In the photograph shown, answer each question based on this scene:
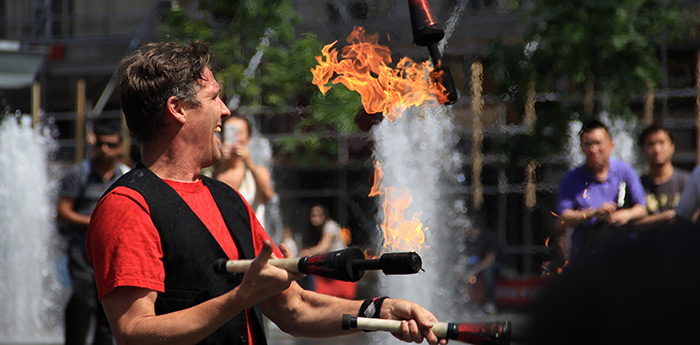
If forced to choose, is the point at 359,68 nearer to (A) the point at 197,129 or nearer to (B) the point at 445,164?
(A) the point at 197,129

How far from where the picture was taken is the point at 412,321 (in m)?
2.17

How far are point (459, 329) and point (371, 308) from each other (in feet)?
1.07

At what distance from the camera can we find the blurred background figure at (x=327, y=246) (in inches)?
359

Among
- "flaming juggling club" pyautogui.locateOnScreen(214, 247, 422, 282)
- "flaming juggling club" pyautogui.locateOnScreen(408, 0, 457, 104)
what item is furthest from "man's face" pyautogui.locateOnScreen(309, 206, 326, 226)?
"flaming juggling club" pyautogui.locateOnScreen(214, 247, 422, 282)

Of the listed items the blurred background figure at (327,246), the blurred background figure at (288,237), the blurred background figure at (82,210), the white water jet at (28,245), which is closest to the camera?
the blurred background figure at (82,210)

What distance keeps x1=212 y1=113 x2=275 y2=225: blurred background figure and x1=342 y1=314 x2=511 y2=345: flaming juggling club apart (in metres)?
3.04

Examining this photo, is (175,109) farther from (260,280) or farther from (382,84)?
(382,84)

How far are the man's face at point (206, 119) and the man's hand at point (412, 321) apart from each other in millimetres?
635

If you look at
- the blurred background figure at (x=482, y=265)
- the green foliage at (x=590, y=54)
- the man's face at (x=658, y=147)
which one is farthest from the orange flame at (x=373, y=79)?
the blurred background figure at (x=482, y=265)

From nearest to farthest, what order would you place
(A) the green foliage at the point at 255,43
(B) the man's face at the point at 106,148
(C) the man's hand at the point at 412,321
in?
(C) the man's hand at the point at 412,321 < (B) the man's face at the point at 106,148 < (A) the green foliage at the point at 255,43

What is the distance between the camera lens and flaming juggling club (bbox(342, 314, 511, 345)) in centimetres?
193

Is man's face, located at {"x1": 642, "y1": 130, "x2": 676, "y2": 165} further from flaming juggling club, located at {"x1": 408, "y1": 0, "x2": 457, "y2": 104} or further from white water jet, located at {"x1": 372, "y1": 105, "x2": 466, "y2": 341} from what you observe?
white water jet, located at {"x1": 372, "y1": 105, "x2": 466, "y2": 341}

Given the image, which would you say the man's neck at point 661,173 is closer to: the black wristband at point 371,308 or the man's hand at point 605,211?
the man's hand at point 605,211

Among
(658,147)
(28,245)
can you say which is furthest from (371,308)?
(28,245)
